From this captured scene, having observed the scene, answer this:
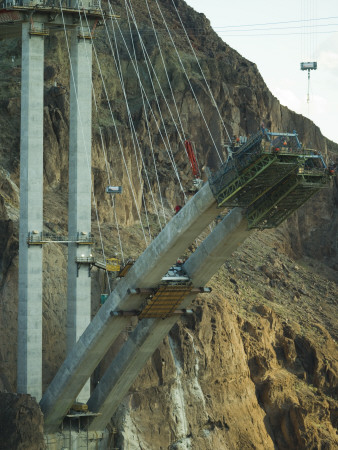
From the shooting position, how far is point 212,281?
9212 centimetres

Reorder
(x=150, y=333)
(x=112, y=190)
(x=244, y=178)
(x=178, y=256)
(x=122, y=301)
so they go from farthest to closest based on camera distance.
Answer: (x=112, y=190), (x=150, y=333), (x=122, y=301), (x=178, y=256), (x=244, y=178)

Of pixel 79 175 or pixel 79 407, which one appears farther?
Answer: pixel 79 175

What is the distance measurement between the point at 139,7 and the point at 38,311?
144ft

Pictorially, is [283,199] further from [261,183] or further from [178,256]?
[178,256]

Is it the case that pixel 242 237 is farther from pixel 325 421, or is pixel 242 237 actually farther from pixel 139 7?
pixel 139 7

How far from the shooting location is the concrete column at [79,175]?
80.0 m

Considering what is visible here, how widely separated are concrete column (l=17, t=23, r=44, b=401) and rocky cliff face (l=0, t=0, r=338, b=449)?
3.11 meters

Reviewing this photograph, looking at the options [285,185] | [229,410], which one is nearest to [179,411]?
[229,410]

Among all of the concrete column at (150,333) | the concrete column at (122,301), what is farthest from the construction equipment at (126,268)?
the concrete column at (150,333)

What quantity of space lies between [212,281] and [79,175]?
14293 millimetres

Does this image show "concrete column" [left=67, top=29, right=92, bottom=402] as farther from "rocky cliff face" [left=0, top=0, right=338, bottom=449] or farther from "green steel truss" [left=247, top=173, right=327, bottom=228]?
"green steel truss" [left=247, top=173, right=327, bottom=228]

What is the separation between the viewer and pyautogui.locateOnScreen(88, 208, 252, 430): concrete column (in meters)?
71.9

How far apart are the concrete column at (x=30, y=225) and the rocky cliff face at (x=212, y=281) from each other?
10.2 feet

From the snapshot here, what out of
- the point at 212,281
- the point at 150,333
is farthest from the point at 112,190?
the point at 150,333
